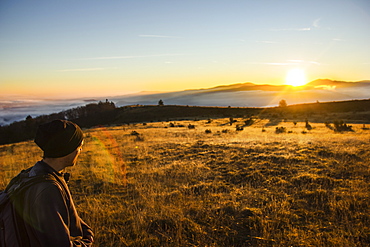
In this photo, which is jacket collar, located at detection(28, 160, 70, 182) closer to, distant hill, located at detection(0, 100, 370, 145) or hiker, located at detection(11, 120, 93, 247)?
hiker, located at detection(11, 120, 93, 247)

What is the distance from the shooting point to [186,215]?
202 inches

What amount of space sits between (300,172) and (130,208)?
674cm

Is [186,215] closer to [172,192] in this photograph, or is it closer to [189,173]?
[172,192]

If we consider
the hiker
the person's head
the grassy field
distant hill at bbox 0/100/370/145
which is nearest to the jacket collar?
the hiker

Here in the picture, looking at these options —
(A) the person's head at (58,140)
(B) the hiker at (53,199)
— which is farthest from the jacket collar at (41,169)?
(A) the person's head at (58,140)

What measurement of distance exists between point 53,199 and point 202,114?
74.1m

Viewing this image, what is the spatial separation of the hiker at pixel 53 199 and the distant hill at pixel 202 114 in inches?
2079

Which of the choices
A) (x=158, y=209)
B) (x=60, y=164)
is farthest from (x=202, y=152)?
(x=60, y=164)

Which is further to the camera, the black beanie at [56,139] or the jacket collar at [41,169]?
the black beanie at [56,139]

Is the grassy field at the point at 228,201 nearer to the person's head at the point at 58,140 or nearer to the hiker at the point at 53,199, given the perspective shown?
the hiker at the point at 53,199

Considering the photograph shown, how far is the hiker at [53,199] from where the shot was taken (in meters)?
1.89

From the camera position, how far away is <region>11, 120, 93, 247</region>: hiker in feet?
6.20

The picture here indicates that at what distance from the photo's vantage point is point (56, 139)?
2.21 meters

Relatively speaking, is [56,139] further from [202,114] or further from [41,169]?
[202,114]
